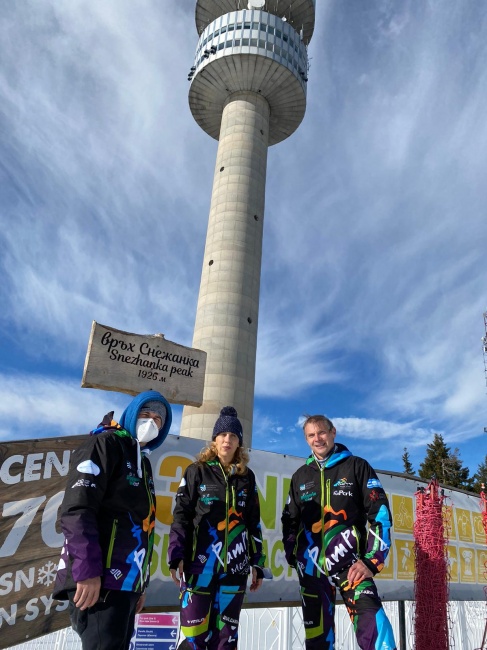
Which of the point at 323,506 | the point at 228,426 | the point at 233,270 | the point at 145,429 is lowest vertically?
the point at 323,506

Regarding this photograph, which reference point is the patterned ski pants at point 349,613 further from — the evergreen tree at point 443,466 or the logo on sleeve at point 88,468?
the evergreen tree at point 443,466

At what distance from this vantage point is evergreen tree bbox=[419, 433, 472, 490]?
148 ft

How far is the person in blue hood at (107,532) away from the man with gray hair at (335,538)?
1495 millimetres

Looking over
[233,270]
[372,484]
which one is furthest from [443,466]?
[372,484]

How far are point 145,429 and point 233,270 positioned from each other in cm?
2096

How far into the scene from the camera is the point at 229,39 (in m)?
30.1

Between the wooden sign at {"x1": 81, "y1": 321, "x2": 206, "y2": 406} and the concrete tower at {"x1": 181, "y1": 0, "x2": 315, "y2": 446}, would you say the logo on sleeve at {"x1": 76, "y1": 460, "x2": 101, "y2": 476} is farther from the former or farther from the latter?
the concrete tower at {"x1": 181, "y1": 0, "x2": 315, "y2": 446}

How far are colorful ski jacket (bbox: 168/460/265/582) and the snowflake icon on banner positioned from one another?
1579 mm

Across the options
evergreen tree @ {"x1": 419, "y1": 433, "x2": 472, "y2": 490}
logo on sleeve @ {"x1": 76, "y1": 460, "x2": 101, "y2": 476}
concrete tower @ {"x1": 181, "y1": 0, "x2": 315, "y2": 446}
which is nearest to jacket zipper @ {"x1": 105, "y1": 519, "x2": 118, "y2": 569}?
logo on sleeve @ {"x1": 76, "y1": 460, "x2": 101, "y2": 476}

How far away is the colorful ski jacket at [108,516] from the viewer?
289cm

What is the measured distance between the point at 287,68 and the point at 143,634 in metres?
31.7

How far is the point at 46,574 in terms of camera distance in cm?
471

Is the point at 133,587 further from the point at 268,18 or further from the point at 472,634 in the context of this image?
the point at 268,18

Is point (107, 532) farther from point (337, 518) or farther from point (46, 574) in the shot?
point (46, 574)
